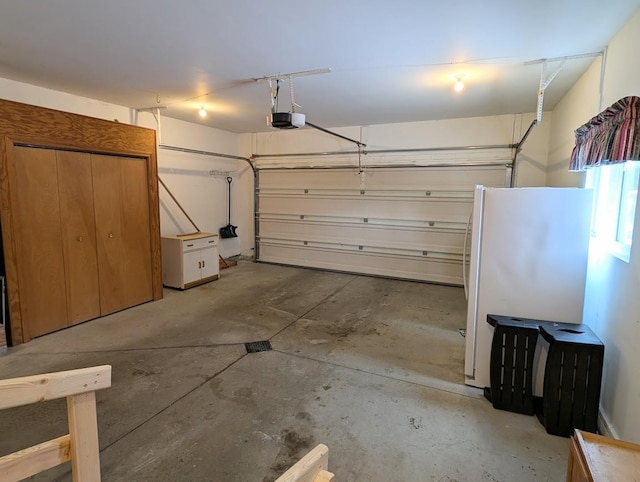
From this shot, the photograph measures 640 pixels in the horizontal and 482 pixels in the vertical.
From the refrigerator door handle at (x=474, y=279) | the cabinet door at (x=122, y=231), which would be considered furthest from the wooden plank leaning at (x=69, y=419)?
the cabinet door at (x=122, y=231)

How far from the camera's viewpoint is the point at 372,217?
6289mm

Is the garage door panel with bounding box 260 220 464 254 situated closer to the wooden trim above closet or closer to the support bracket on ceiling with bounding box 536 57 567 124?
the support bracket on ceiling with bounding box 536 57 567 124

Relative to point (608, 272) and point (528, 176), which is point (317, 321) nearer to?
point (608, 272)

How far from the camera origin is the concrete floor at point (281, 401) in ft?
6.39

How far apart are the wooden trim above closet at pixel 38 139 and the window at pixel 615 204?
4.69 m

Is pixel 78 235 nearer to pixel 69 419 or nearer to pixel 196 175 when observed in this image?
pixel 196 175

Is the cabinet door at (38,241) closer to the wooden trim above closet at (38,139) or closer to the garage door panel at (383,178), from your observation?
the wooden trim above closet at (38,139)

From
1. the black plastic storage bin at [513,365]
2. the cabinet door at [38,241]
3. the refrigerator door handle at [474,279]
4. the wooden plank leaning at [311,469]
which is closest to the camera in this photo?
the wooden plank leaning at [311,469]

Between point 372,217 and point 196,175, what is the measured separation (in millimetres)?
3312

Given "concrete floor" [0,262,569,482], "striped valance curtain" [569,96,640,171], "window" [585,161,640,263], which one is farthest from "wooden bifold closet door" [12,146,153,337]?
"window" [585,161,640,263]

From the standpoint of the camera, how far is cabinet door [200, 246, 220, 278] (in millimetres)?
5602

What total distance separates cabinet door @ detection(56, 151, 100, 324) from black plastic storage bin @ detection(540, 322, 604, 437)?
445 cm

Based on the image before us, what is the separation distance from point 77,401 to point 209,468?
122 centimetres

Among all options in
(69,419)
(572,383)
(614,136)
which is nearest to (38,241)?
(69,419)
